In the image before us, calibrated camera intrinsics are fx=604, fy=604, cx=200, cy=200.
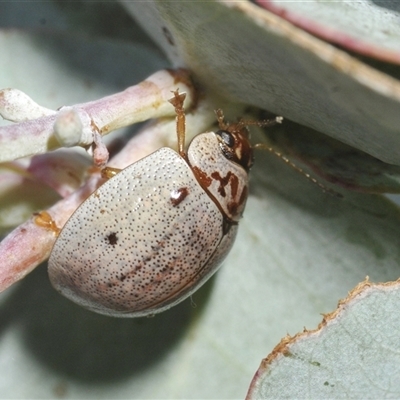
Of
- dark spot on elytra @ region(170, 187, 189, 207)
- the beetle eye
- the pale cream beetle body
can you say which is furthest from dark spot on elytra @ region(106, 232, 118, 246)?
the beetle eye

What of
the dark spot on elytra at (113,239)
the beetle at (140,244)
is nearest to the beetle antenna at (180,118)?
the beetle at (140,244)

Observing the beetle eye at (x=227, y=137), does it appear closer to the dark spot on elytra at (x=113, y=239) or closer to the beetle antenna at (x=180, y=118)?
the beetle antenna at (x=180, y=118)

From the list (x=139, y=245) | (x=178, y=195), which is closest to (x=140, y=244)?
(x=139, y=245)

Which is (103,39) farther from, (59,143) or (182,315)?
(182,315)

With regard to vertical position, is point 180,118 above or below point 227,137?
above

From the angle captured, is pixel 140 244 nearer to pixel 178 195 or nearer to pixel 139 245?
pixel 139 245

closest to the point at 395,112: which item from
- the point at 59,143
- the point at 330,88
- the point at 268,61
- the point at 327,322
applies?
the point at 330,88

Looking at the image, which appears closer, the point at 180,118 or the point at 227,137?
the point at 180,118

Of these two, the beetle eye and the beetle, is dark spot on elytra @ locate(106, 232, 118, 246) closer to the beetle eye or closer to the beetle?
the beetle
